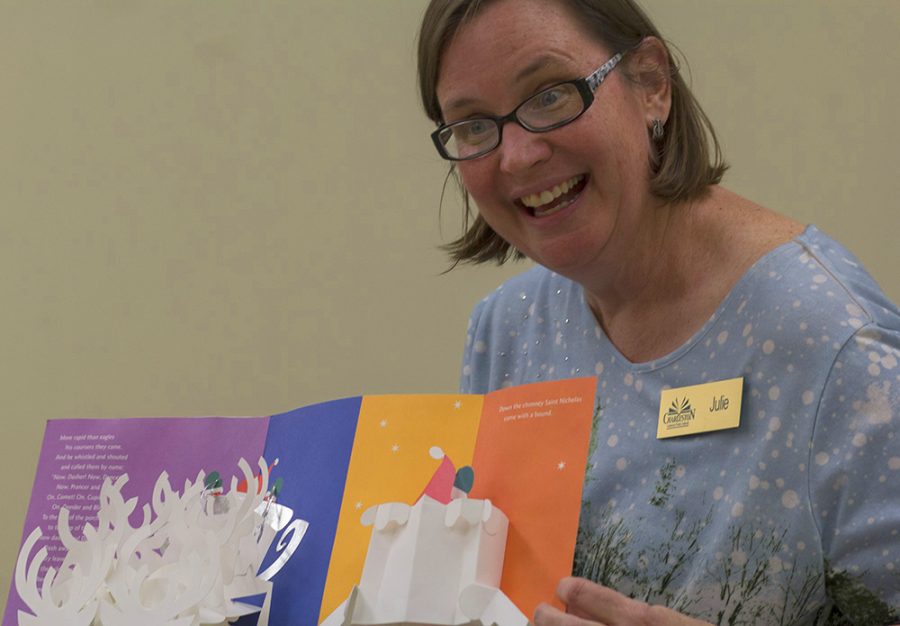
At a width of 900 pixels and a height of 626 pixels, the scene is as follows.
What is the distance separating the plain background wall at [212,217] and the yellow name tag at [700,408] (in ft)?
4.45

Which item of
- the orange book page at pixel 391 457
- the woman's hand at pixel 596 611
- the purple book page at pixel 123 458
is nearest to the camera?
the woman's hand at pixel 596 611

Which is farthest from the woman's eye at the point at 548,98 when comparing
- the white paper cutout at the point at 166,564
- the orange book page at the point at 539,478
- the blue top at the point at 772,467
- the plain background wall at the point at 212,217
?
the plain background wall at the point at 212,217

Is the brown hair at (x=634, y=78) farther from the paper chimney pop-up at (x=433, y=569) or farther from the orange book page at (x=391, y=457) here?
the paper chimney pop-up at (x=433, y=569)

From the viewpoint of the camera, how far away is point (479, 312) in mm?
1689

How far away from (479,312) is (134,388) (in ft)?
4.33

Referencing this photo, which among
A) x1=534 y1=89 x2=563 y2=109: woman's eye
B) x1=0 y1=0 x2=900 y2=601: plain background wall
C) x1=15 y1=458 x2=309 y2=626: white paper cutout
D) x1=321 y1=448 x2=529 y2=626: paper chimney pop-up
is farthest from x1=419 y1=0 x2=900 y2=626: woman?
x1=0 y1=0 x2=900 y2=601: plain background wall

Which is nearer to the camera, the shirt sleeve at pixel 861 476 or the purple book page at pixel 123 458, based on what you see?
the shirt sleeve at pixel 861 476

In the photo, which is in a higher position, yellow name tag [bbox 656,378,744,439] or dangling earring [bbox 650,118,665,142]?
dangling earring [bbox 650,118,665,142]

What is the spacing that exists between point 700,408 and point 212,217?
175 cm

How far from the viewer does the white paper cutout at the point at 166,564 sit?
3.19ft

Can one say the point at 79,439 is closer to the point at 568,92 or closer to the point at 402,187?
the point at 568,92

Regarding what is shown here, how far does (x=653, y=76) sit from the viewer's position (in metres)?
1.39

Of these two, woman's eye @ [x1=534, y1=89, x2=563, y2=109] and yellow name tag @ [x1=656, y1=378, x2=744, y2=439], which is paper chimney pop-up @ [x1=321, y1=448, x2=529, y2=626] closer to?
yellow name tag @ [x1=656, y1=378, x2=744, y2=439]

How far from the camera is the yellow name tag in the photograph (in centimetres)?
120
